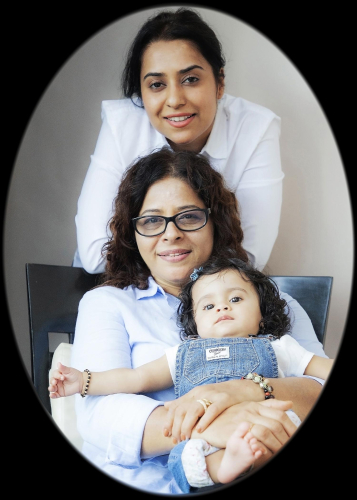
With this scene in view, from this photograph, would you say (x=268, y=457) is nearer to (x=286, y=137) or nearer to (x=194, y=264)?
(x=194, y=264)

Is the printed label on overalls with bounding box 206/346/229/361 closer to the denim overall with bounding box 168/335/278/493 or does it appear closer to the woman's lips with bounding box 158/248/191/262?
the denim overall with bounding box 168/335/278/493

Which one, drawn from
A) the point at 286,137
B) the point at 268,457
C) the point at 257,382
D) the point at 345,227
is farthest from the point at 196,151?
the point at 268,457

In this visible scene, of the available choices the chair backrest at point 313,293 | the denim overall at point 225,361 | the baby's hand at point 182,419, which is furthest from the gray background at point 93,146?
the baby's hand at point 182,419

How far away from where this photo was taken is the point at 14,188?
0.99 meters

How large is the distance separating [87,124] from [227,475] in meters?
0.57

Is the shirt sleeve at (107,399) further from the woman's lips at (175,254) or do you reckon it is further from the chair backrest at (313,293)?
the chair backrest at (313,293)

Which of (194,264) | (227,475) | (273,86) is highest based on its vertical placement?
(273,86)

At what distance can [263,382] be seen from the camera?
89cm

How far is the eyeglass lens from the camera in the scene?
942 mm

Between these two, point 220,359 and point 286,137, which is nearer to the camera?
point 220,359

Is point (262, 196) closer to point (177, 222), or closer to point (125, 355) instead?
point (177, 222)

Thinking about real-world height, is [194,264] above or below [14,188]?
below

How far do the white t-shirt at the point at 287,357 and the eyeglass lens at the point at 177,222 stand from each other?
17cm

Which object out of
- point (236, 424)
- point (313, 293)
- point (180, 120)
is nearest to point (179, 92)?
point (180, 120)
